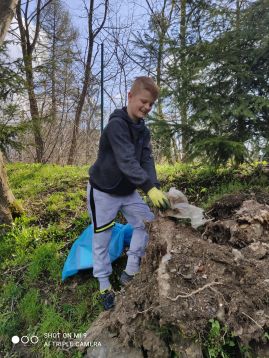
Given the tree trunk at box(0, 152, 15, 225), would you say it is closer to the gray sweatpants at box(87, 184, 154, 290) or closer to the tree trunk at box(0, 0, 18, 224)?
the tree trunk at box(0, 0, 18, 224)

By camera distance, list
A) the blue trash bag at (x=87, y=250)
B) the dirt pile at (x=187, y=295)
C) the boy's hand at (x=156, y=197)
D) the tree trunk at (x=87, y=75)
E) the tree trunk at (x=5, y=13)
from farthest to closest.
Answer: the tree trunk at (x=87, y=75) → the tree trunk at (x=5, y=13) → the blue trash bag at (x=87, y=250) → the boy's hand at (x=156, y=197) → the dirt pile at (x=187, y=295)

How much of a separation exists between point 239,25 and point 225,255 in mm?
3339

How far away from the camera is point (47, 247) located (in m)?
3.74

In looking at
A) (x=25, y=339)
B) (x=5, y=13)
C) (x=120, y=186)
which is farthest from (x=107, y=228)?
(x=5, y=13)

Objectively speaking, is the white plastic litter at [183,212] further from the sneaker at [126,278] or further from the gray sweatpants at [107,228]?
the sneaker at [126,278]

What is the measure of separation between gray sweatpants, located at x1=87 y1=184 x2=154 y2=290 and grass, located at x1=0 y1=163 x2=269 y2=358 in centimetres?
35

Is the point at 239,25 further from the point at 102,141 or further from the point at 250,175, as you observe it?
the point at 102,141

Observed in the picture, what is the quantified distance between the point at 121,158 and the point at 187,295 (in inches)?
46.4

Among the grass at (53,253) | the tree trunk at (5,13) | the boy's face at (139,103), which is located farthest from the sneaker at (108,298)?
the tree trunk at (5,13)

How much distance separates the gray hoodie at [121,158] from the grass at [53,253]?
967mm

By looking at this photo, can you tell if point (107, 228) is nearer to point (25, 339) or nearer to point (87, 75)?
point (25, 339)

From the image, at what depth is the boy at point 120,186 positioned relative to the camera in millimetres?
2600

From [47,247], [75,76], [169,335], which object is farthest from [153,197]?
[75,76]

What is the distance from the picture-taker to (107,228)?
9.16ft
